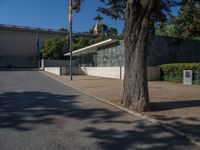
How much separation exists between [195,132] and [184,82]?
13.6 metres

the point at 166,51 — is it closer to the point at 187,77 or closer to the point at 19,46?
the point at 187,77

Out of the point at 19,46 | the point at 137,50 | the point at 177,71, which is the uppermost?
the point at 19,46

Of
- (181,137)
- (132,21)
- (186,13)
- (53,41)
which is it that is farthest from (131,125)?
(53,41)

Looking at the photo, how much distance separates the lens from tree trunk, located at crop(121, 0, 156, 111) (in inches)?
368

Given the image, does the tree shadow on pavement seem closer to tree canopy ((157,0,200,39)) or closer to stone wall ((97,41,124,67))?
tree canopy ((157,0,200,39))

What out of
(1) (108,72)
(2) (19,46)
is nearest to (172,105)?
(1) (108,72)

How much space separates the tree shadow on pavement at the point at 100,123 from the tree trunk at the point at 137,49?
2.71 ft

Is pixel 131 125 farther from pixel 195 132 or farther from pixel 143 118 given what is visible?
pixel 195 132

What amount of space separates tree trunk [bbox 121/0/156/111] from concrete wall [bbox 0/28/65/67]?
7634 centimetres

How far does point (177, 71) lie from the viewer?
69.3 feet

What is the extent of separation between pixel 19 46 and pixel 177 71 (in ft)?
248

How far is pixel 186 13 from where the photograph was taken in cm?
2144

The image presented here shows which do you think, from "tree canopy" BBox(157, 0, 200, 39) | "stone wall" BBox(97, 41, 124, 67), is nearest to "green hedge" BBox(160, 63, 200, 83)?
"tree canopy" BBox(157, 0, 200, 39)

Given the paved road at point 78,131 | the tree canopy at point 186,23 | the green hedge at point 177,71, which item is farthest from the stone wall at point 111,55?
the paved road at point 78,131
